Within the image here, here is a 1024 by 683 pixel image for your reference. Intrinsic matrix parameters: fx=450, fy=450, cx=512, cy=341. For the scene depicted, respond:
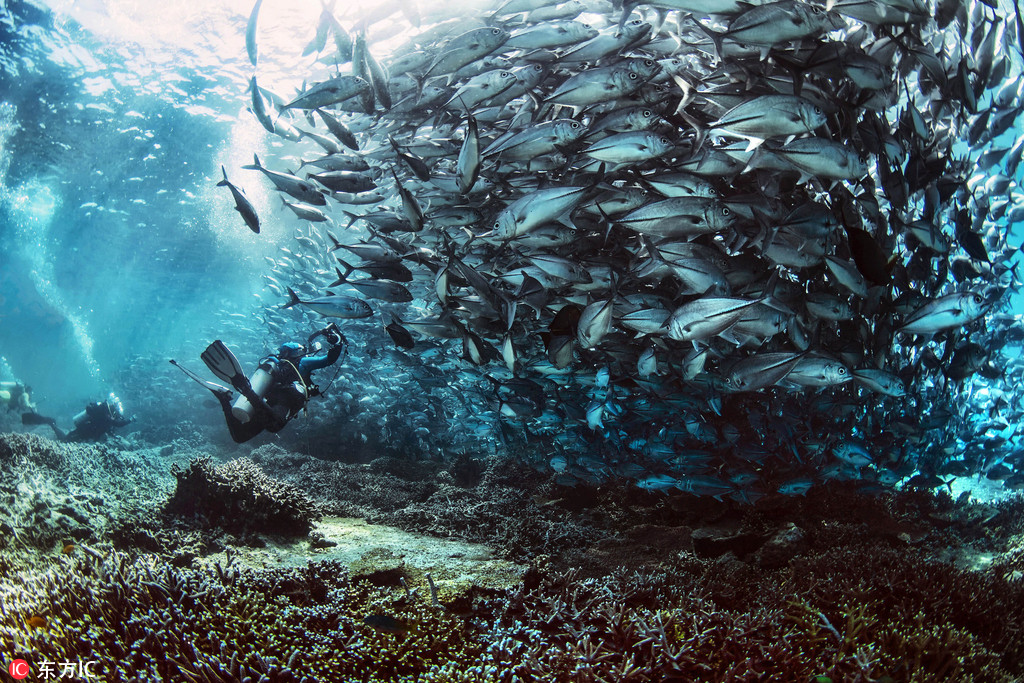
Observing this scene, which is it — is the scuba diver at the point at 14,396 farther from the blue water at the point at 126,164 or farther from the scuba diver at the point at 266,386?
the scuba diver at the point at 266,386

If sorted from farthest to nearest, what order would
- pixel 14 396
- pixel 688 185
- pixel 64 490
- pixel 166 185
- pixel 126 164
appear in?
1. pixel 166 185
2. pixel 126 164
3. pixel 14 396
4. pixel 64 490
5. pixel 688 185

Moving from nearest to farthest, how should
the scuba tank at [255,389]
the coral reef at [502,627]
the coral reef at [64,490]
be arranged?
the coral reef at [502,627] → the coral reef at [64,490] → the scuba tank at [255,389]

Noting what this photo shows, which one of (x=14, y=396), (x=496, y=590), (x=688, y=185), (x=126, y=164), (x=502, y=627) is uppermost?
(x=126, y=164)

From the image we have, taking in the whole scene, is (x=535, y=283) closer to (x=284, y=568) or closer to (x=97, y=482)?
(x=284, y=568)

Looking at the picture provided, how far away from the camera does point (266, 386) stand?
658 centimetres

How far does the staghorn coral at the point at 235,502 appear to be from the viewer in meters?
5.39

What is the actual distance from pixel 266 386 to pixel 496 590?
4.48 meters

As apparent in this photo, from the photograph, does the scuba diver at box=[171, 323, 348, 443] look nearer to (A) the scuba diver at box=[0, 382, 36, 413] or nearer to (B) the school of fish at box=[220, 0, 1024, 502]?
(B) the school of fish at box=[220, 0, 1024, 502]

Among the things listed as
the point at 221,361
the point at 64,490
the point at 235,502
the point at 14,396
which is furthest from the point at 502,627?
the point at 14,396

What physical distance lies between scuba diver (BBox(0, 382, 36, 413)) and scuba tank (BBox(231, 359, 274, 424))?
57.4 ft

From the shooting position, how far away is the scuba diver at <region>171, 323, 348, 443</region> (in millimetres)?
5797

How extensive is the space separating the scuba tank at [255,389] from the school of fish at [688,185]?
2.45 meters

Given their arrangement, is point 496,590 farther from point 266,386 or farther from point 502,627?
point 266,386

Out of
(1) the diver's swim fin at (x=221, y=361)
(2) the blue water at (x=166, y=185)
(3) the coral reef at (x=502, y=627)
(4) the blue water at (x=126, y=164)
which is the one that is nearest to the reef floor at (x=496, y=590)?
(3) the coral reef at (x=502, y=627)
